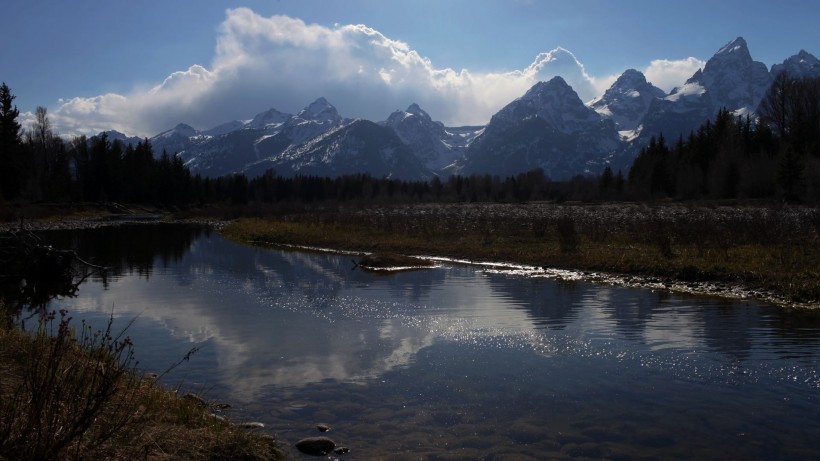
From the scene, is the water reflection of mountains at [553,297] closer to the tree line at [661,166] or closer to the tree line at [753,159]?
the tree line at [661,166]

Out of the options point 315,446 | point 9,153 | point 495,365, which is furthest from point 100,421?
point 9,153

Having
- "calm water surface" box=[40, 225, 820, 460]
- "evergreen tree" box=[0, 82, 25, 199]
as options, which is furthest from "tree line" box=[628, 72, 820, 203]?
"evergreen tree" box=[0, 82, 25, 199]

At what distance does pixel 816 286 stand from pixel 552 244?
19.2 metres

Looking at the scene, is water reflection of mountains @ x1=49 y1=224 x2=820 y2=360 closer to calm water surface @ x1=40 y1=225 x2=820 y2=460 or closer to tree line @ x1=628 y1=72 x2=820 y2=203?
calm water surface @ x1=40 y1=225 x2=820 y2=460

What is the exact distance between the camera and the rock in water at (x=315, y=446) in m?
9.04

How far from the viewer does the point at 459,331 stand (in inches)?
699

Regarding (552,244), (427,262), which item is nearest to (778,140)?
(552,244)

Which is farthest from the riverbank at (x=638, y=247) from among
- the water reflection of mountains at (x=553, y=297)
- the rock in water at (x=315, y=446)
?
the rock in water at (x=315, y=446)

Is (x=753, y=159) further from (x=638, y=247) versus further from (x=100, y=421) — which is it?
(x=100, y=421)

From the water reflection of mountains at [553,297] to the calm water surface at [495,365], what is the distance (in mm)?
137

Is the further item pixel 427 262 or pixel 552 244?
pixel 552 244

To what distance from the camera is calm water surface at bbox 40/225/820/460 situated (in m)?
9.73

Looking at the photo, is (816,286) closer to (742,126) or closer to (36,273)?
(36,273)

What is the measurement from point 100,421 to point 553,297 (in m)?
18.9
